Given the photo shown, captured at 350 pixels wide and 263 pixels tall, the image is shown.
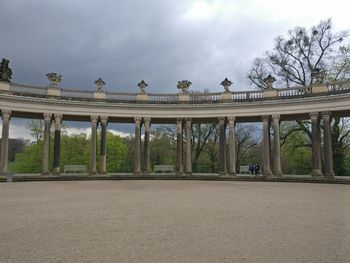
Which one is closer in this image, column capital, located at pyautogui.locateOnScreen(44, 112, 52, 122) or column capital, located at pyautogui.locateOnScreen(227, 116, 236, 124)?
column capital, located at pyautogui.locateOnScreen(44, 112, 52, 122)

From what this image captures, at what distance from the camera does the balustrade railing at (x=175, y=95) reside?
1614 inches

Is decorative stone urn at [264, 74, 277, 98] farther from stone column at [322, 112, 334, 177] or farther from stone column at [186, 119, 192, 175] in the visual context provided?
stone column at [186, 119, 192, 175]

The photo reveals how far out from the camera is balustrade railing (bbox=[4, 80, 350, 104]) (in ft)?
135

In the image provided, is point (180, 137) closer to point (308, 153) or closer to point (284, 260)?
point (308, 153)

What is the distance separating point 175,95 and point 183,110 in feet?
9.14

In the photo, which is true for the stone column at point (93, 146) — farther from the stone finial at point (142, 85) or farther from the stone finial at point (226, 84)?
the stone finial at point (226, 84)

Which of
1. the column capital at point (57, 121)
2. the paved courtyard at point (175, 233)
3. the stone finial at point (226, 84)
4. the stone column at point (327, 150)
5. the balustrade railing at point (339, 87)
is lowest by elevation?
the paved courtyard at point (175, 233)

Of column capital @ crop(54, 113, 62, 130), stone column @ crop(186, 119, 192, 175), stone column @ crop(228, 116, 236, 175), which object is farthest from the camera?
stone column @ crop(186, 119, 192, 175)

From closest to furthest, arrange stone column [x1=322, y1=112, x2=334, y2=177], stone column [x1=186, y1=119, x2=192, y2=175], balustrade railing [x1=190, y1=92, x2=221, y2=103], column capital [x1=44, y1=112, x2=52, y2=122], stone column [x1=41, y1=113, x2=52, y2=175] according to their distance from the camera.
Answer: stone column [x1=322, y1=112, x2=334, y2=177] < stone column [x1=41, y1=113, x2=52, y2=175] < column capital [x1=44, y1=112, x2=52, y2=122] < stone column [x1=186, y1=119, x2=192, y2=175] < balustrade railing [x1=190, y1=92, x2=221, y2=103]

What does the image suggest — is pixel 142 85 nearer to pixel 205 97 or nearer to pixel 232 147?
pixel 205 97

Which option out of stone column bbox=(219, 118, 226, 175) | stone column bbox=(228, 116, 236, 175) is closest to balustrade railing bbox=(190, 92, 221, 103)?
stone column bbox=(219, 118, 226, 175)

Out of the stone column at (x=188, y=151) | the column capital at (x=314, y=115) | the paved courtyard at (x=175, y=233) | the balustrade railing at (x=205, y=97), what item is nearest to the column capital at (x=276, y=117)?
the column capital at (x=314, y=115)

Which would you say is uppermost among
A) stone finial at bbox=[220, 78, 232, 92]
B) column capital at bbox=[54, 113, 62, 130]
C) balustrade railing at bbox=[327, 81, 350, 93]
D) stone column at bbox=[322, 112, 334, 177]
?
stone finial at bbox=[220, 78, 232, 92]

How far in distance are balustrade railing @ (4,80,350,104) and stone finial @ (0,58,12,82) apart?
1.04 metres
